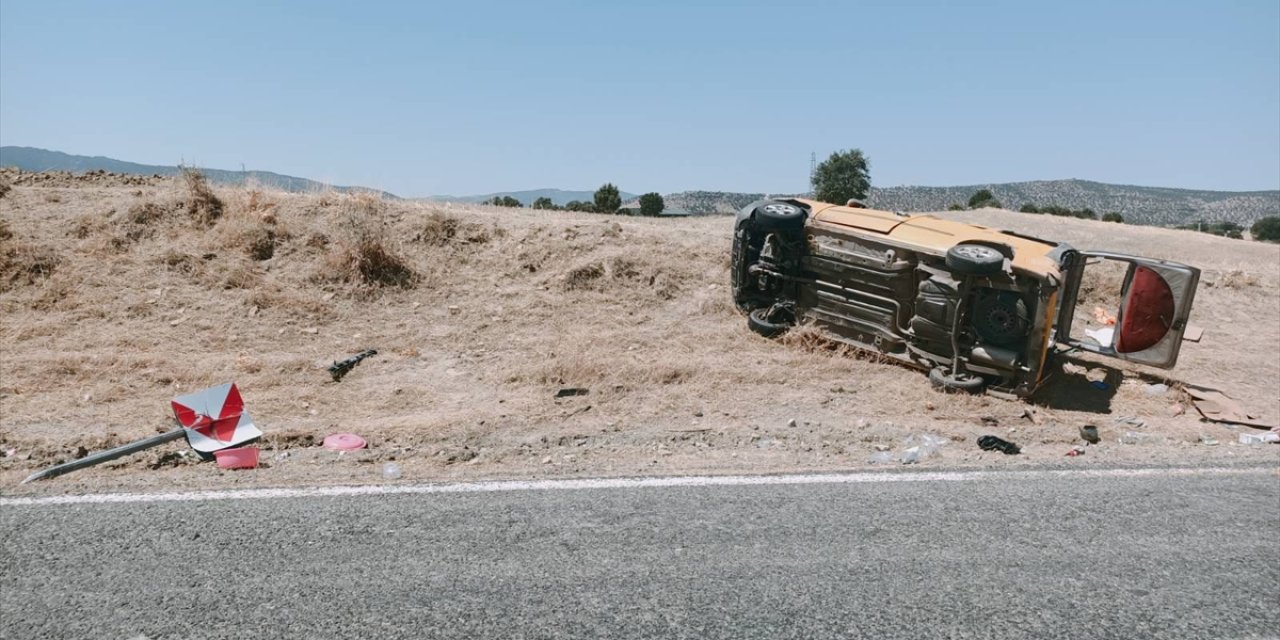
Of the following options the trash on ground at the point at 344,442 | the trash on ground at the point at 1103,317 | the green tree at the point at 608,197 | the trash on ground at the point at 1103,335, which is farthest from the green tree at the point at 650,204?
the trash on ground at the point at 344,442

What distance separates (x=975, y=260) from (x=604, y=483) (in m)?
4.05

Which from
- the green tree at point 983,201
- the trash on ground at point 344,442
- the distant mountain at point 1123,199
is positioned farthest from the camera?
the distant mountain at point 1123,199

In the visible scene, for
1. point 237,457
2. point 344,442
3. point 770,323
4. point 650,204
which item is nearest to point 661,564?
point 344,442

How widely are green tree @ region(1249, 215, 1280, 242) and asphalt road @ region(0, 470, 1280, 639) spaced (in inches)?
1564

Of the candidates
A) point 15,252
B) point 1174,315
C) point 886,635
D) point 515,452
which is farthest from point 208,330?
point 1174,315

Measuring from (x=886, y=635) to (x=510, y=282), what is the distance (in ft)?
26.8

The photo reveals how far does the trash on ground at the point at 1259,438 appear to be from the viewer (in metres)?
6.57

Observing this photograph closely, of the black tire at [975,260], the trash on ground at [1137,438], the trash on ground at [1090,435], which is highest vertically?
the black tire at [975,260]

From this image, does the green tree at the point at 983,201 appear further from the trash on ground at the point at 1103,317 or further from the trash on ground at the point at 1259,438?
the trash on ground at the point at 1259,438

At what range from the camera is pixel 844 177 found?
42.6 meters

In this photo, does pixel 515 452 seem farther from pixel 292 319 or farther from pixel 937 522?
pixel 292 319

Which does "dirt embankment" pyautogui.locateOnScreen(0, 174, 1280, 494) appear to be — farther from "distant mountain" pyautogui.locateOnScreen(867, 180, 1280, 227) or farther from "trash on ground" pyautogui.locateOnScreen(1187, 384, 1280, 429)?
"distant mountain" pyautogui.locateOnScreen(867, 180, 1280, 227)

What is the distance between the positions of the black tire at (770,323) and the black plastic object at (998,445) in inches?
119

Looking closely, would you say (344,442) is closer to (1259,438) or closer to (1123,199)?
(1259,438)
